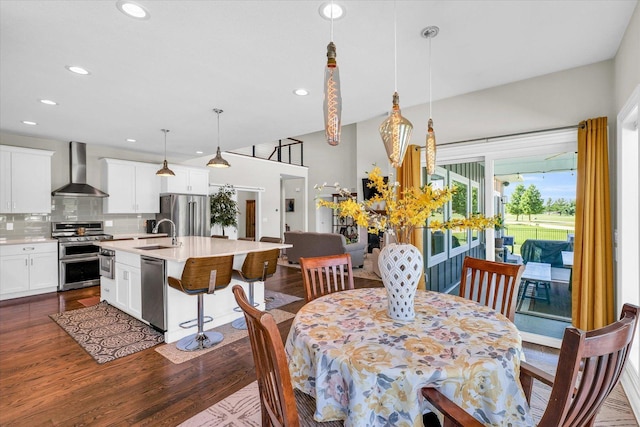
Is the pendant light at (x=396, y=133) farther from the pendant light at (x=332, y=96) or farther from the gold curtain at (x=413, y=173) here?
the gold curtain at (x=413, y=173)

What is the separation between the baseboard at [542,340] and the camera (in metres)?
3.04

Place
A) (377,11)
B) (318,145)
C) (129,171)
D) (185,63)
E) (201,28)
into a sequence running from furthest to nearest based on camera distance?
(318,145)
(129,171)
(185,63)
(201,28)
(377,11)

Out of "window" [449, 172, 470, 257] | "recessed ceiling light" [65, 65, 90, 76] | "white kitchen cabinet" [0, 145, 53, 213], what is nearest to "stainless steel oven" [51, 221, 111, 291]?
"white kitchen cabinet" [0, 145, 53, 213]

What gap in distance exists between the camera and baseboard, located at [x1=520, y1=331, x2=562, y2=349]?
3041 millimetres

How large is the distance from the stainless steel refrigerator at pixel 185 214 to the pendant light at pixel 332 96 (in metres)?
5.69

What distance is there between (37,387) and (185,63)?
2879 mm

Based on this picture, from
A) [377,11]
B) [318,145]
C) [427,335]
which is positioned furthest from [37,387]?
[318,145]

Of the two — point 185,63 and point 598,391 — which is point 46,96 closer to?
point 185,63

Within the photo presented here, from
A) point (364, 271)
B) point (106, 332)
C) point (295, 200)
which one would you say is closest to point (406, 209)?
point (106, 332)

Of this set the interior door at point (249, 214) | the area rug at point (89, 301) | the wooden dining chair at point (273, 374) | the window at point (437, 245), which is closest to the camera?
the wooden dining chair at point (273, 374)

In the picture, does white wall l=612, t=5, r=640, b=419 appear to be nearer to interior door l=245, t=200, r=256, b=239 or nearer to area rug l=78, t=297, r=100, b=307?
area rug l=78, t=297, r=100, b=307

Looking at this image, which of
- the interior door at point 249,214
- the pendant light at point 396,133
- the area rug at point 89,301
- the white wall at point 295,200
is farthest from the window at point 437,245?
the interior door at point 249,214

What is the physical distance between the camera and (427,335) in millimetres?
1373

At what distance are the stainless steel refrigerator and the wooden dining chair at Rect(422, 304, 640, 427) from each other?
6341 mm
